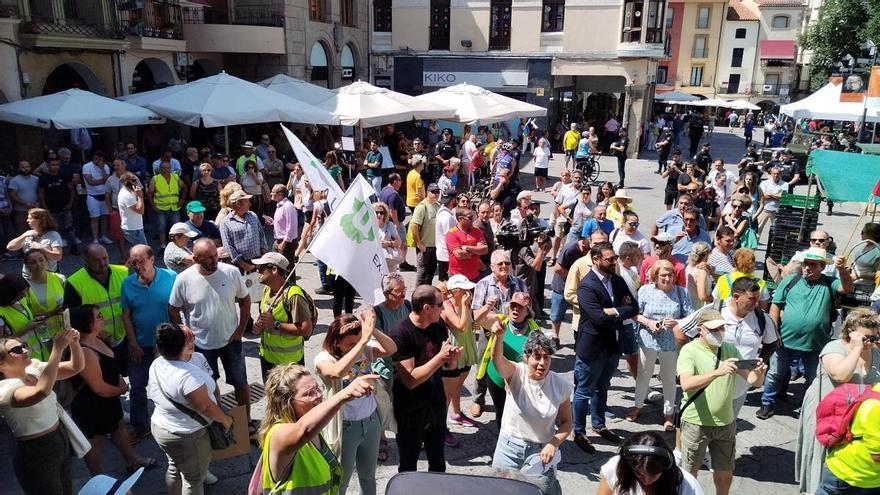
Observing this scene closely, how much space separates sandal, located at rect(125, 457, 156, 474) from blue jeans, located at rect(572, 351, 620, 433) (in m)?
3.37

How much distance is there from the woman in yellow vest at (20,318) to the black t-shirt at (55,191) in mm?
6490

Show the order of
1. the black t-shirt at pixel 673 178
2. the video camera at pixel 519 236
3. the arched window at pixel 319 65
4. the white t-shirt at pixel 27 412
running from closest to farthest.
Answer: the white t-shirt at pixel 27 412 → the video camera at pixel 519 236 → the black t-shirt at pixel 673 178 → the arched window at pixel 319 65

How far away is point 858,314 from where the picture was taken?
4.55 metres

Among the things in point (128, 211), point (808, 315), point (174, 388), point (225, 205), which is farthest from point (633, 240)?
point (128, 211)

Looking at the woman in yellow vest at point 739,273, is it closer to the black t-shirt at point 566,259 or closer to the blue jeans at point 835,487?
the black t-shirt at point 566,259

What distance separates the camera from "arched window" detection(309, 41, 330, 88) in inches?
902

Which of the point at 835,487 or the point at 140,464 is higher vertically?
the point at 835,487

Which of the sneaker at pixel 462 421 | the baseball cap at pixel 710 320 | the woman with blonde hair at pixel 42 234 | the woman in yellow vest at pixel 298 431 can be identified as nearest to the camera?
the woman in yellow vest at pixel 298 431

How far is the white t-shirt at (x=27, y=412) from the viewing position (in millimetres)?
3561

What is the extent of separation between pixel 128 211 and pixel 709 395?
797 cm

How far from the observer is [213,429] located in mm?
4035

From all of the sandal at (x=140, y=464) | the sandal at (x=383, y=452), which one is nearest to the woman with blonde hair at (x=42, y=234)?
the sandal at (x=140, y=464)

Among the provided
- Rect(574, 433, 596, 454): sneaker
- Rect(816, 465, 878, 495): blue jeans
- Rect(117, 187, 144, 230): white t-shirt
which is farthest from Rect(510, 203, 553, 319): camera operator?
Rect(117, 187, 144, 230): white t-shirt

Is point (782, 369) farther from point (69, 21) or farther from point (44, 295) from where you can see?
point (69, 21)
